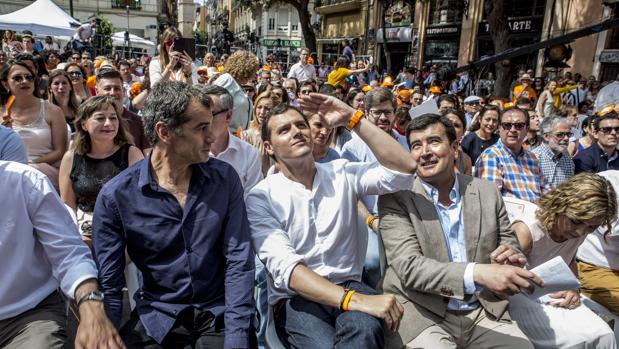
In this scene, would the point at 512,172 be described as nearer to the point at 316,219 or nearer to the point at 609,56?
the point at 316,219

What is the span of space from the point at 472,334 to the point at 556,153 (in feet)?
9.61

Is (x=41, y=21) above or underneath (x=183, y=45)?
above

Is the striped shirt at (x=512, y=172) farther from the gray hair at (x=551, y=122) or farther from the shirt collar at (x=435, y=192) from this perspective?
the shirt collar at (x=435, y=192)

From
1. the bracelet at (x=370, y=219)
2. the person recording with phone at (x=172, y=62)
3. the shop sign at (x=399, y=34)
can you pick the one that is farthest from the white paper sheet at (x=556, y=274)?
the shop sign at (x=399, y=34)

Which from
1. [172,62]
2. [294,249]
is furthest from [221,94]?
[172,62]

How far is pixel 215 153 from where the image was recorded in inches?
128

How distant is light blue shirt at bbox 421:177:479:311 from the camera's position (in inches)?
91.9

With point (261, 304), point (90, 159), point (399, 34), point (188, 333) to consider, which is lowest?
point (261, 304)

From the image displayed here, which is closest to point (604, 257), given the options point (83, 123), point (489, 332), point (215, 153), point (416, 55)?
point (489, 332)

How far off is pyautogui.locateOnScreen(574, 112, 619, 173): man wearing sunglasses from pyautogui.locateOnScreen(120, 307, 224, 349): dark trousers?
422cm

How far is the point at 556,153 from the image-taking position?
177 inches

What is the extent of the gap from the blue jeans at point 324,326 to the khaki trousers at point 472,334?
0.32 metres

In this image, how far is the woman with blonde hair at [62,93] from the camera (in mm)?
4984

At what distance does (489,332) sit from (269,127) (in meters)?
1.59
